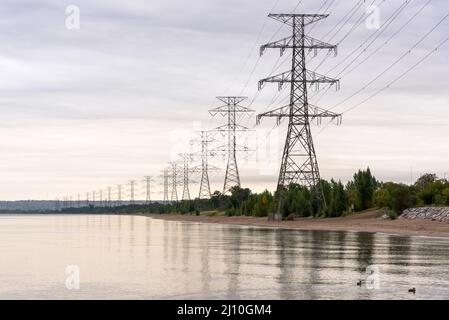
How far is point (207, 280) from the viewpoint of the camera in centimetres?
2719

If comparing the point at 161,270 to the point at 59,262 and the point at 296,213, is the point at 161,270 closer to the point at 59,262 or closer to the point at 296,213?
the point at 59,262

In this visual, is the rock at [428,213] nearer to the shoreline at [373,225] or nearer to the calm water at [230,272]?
the shoreline at [373,225]

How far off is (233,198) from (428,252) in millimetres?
113366

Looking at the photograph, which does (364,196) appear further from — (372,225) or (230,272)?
(230,272)

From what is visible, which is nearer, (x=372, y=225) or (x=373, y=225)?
(x=373, y=225)

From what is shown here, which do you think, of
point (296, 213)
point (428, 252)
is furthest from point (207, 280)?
point (296, 213)

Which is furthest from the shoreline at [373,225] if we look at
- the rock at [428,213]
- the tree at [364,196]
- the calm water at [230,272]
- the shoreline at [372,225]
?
the calm water at [230,272]

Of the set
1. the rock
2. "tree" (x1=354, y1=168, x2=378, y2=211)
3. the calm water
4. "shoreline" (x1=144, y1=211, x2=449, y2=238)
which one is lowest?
the calm water

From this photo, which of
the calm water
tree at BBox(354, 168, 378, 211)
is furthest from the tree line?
the calm water

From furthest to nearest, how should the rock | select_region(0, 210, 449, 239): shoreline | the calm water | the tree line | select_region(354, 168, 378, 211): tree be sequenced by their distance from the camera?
select_region(354, 168, 378, 211): tree → the tree line → the rock → select_region(0, 210, 449, 239): shoreline → the calm water

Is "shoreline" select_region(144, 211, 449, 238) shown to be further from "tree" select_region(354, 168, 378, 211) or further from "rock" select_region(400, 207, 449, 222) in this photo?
"tree" select_region(354, 168, 378, 211)

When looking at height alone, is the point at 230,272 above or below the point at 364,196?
below

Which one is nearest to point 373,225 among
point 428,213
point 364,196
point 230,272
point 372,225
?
point 372,225

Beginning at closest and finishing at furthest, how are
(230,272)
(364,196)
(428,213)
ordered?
(230,272) → (428,213) → (364,196)
